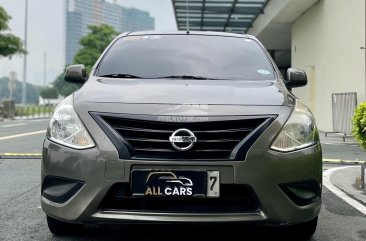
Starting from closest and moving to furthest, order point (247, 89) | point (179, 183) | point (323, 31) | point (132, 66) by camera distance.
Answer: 1. point (179, 183)
2. point (247, 89)
3. point (132, 66)
4. point (323, 31)

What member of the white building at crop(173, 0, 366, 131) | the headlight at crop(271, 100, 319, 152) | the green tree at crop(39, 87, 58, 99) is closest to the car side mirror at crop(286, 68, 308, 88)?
the headlight at crop(271, 100, 319, 152)

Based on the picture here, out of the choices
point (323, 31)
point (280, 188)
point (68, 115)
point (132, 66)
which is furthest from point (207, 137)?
point (323, 31)

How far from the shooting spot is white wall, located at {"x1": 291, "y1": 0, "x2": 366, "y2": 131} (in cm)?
1420

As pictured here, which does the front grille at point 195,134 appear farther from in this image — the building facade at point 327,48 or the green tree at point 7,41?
the green tree at point 7,41

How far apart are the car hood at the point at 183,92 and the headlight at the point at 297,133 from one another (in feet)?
0.42

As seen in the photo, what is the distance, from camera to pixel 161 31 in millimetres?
4914

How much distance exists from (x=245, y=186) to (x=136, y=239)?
1024 millimetres

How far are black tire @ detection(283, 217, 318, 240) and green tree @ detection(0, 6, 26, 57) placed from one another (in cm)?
2637

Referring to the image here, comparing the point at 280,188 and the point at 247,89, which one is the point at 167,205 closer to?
the point at 280,188

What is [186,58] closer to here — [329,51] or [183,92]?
[183,92]

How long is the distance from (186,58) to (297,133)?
1.44m

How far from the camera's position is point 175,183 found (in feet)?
9.84

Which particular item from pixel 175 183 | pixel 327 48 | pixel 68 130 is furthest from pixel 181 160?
pixel 327 48

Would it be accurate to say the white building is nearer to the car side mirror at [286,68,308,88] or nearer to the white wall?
the white wall
